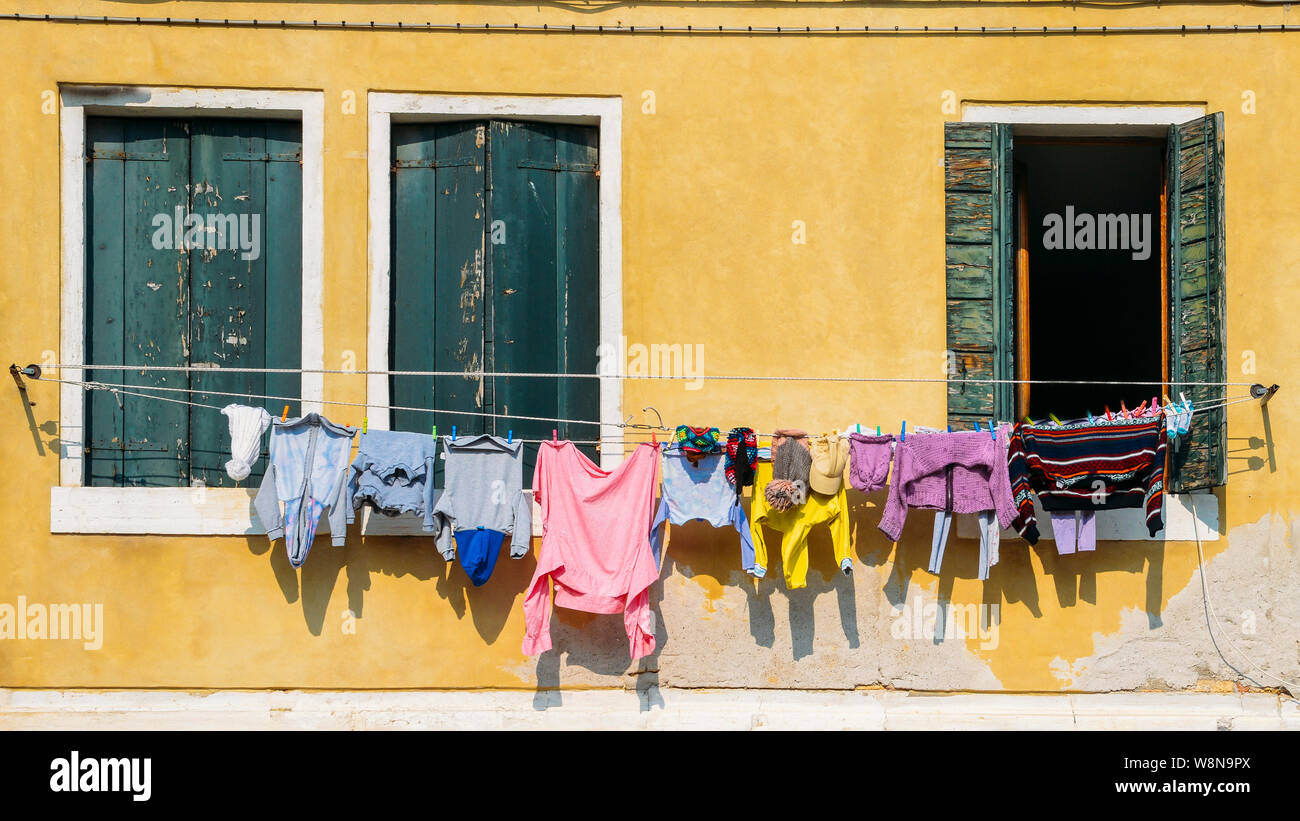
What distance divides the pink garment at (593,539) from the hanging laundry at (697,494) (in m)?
0.08

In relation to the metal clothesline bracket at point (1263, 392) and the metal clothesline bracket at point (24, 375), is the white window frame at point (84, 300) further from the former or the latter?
the metal clothesline bracket at point (1263, 392)

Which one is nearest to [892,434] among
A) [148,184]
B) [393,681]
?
[393,681]

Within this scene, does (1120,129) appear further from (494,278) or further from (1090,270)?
(494,278)

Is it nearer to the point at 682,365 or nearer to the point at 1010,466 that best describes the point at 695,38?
the point at 682,365


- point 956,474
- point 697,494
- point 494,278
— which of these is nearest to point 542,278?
point 494,278

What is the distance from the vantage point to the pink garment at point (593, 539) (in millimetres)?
6047

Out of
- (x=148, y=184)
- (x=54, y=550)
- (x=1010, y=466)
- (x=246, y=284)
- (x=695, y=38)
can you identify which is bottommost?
(x=54, y=550)

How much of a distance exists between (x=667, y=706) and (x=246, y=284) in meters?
2.98

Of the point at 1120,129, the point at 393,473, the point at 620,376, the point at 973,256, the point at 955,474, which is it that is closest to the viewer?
the point at 393,473

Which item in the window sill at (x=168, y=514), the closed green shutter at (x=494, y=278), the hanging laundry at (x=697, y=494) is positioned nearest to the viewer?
the hanging laundry at (x=697, y=494)

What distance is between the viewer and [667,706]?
627 cm

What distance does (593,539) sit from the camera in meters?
6.10

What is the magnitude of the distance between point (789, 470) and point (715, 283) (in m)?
1.07

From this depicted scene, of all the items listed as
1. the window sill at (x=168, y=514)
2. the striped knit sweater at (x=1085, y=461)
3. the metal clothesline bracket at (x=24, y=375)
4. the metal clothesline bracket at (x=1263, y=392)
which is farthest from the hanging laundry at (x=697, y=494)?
the metal clothesline bracket at (x=24, y=375)
